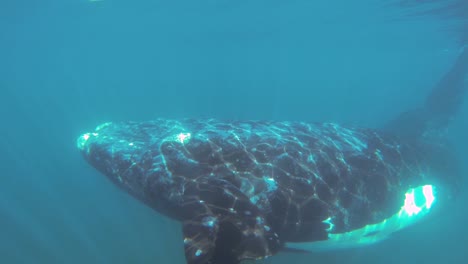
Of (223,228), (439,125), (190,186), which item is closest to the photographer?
(223,228)

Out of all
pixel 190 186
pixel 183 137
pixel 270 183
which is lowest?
pixel 270 183

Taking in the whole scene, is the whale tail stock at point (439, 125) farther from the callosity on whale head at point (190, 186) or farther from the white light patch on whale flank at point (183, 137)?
the callosity on whale head at point (190, 186)

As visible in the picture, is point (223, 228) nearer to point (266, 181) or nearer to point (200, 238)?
point (200, 238)

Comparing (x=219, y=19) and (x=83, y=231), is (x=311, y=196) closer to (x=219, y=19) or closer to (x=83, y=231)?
(x=83, y=231)

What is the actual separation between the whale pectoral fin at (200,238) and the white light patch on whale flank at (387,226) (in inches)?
93.5

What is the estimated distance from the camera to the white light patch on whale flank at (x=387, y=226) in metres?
7.35

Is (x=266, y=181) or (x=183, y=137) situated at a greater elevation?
(x=183, y=137)

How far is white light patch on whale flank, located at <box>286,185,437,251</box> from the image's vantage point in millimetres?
7346

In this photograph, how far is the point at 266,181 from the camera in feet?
22.4

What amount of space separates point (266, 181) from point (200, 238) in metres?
2.16

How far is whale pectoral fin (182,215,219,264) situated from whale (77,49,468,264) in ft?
0.05

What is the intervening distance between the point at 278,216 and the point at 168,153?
8.81 feet

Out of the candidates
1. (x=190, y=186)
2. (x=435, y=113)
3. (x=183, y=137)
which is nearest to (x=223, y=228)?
(x=190, y=186)

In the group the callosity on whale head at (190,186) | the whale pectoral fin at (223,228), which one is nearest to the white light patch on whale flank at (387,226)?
the whale pectoral fin at (223,228)
